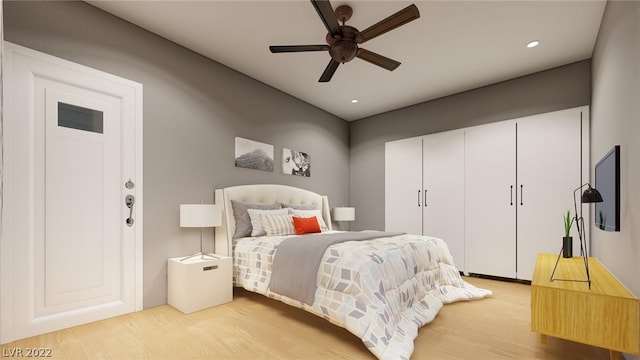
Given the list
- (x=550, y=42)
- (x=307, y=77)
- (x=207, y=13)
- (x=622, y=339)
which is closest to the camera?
(x=622, y=339)

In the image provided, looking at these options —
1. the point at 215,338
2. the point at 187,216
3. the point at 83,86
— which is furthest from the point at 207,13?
the point at 215,338

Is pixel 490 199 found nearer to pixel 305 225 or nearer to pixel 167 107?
pixel 305 225

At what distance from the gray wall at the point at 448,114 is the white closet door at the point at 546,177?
21cm

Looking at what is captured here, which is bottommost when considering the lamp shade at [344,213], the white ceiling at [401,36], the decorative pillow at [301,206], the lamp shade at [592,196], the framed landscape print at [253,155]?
the lamp shade at [344,213]

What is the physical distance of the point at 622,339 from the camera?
166 cm

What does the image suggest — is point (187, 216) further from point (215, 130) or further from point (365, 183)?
point (365, 183)

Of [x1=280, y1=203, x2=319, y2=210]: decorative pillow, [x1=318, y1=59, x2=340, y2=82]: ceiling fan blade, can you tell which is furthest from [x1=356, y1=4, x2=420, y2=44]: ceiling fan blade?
[x1=280, y1=203, x2=319, y2=210]: decorative pillow

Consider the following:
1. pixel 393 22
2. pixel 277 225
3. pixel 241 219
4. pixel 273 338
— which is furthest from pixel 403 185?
pixel 273 338

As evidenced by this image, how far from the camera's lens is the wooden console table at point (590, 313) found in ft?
5.43

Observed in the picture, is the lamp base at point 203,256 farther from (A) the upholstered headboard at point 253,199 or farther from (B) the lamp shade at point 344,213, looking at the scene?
(B) the lamp shade at point 344,213

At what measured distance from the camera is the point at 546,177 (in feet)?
12.3

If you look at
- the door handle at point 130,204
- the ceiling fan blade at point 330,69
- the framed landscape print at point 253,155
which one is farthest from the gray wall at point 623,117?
the door handle at point 130,204

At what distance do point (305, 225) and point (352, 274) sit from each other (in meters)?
1.66

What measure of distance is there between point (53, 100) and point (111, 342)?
6.38 feet
